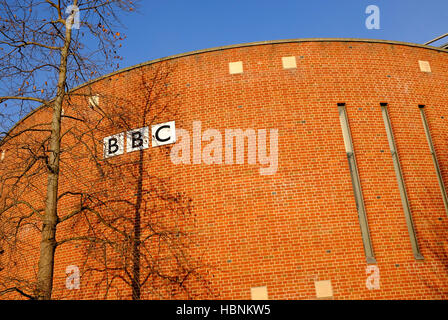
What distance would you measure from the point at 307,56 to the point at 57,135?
738 centimetres

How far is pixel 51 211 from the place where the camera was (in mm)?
7512

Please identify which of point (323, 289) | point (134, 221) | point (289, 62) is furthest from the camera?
point (289, 62)

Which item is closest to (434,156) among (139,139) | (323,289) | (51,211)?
(323,289)

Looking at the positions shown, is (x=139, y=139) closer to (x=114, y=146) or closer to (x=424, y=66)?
(x=114, y=146)

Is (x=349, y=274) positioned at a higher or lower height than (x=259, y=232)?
lower

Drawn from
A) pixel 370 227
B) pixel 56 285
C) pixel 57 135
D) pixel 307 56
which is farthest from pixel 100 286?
pixel 307 56

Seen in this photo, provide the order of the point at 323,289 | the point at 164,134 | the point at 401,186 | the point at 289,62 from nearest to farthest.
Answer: the point at 323,289, the point at 401,186, the point at 164,134, the point at 289,62

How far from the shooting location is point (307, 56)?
1116cm

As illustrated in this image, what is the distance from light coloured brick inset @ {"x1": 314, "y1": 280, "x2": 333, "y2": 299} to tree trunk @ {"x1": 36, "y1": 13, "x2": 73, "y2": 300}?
5875 mm

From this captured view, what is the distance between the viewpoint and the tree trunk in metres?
7.09

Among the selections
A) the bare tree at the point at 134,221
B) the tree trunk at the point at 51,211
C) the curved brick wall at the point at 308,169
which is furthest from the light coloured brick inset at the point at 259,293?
the tree trunk at the point at 51,211

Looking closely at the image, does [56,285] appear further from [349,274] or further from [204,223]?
[349,274]

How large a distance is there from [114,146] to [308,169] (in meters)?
5.78

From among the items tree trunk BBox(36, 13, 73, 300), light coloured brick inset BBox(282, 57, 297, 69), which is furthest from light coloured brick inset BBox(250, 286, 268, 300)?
light coloured brick inset BBox(282, 57, 297, 69)
